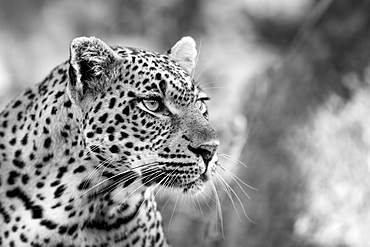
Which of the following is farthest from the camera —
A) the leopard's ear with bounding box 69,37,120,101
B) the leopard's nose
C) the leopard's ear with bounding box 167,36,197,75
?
the leopard's ear with bounding box 167,36,197,75

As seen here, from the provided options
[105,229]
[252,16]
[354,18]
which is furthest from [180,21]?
[105,229]

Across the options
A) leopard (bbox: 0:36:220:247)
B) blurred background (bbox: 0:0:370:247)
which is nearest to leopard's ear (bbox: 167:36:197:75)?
leopard (bbox: 0:36:220:247)

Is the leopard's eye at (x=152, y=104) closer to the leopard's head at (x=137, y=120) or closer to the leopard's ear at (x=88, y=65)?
the leopard's head at (x=137, y=120)

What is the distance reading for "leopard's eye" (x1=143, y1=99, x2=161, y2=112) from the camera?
6.18m

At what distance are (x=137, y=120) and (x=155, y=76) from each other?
405 mm

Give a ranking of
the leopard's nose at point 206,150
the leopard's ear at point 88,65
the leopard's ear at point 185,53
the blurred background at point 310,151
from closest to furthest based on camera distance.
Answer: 1. the leopard's ear at point 88,65
2. the leopard's nose at point 206,150
3. the leopard's ear at point 185,53
4. the blurred background at point 310,151

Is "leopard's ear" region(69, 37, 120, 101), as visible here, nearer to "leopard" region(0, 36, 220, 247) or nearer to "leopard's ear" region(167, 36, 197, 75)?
"leopard" region(0, 36, 220, 247)

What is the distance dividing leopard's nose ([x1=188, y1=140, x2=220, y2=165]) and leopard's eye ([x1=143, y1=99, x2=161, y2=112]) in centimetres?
43

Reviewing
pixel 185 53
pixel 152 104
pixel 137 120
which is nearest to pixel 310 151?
pixel 185 53

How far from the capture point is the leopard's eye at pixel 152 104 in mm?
6176

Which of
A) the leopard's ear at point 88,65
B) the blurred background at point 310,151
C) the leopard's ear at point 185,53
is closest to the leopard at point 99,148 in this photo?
the leopard's ear at point 88,65

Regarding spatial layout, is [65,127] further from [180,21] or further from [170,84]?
[180,21]

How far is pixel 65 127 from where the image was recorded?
6.15 meters

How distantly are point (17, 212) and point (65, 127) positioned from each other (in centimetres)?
87
